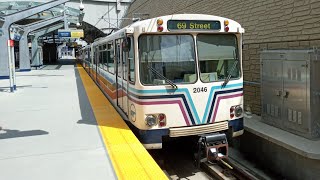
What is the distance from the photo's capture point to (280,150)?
6.50 metres

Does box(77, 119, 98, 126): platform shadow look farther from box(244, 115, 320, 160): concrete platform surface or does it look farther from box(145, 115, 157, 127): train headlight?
box(244, 115, 320, 160): concrete platform surface

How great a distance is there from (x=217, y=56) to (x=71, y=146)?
2.96 m

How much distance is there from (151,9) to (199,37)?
16.7 meters

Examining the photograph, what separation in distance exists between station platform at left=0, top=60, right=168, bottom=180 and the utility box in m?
3.10

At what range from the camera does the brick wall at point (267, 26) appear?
6.85m

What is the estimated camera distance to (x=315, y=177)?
18.6 feet

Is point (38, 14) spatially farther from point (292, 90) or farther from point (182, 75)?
point (292, 90)

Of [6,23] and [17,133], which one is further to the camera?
[6,23]

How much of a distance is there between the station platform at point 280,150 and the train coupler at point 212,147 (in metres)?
1.14

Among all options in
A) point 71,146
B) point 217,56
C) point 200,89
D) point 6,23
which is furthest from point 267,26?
point 6,23

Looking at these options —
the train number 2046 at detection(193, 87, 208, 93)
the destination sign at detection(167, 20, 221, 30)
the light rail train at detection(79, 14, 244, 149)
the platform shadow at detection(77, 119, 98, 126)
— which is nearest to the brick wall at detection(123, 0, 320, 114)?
the light rail train at detection(79, 14, 244, 149)

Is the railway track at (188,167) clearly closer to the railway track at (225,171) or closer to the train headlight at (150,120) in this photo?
the railway track at (225,171)

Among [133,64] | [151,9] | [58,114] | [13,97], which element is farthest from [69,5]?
[133,64]

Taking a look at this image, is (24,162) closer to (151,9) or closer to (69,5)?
(151,9)
